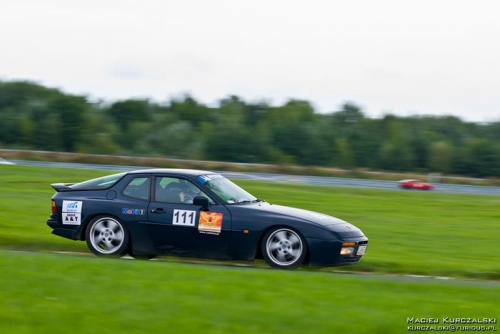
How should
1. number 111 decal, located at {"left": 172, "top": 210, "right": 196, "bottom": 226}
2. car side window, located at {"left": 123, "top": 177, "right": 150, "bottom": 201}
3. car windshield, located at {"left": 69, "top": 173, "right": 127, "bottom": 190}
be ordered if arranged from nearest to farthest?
number 111 decal, located at {"left": 172, "top": 210, "right": 196, "bottom": 226}
car side window, located at {"left": 123, "top": 177, "right": 150, "bottom": 201}
car windshield, located at {"left": 69, "top": 173, "right": 127, "bottom": 190}

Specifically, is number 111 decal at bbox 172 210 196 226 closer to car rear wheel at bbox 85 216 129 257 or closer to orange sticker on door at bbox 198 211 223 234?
orange sticker on door at bbox 198 211 223 234

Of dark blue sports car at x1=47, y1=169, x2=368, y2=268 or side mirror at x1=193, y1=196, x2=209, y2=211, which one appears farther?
side mirror at x1=193, y1=196, x2=209, y2=211

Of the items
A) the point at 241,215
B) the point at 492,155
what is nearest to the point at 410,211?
the point at 241,215

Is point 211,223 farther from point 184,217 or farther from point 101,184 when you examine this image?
point 101,184

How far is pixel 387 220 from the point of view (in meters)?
17.5

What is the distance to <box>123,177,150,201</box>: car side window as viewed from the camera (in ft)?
35.1

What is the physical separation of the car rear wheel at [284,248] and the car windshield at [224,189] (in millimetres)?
819

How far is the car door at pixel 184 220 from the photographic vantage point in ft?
33.7

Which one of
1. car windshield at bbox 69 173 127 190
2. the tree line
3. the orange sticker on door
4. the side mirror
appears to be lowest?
the orange sticker on door

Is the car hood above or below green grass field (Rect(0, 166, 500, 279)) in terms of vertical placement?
above

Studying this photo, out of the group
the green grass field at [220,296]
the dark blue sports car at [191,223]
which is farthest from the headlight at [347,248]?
the green grass field at [220,296]

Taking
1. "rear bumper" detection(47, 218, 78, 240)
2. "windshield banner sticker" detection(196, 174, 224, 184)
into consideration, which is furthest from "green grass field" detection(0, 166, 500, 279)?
"windshield banner sticker" detection(196, 174, 224, 184)

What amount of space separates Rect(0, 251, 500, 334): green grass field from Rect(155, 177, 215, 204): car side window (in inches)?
80.9

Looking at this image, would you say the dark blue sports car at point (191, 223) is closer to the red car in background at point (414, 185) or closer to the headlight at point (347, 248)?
the headlight at point (347, 248)
